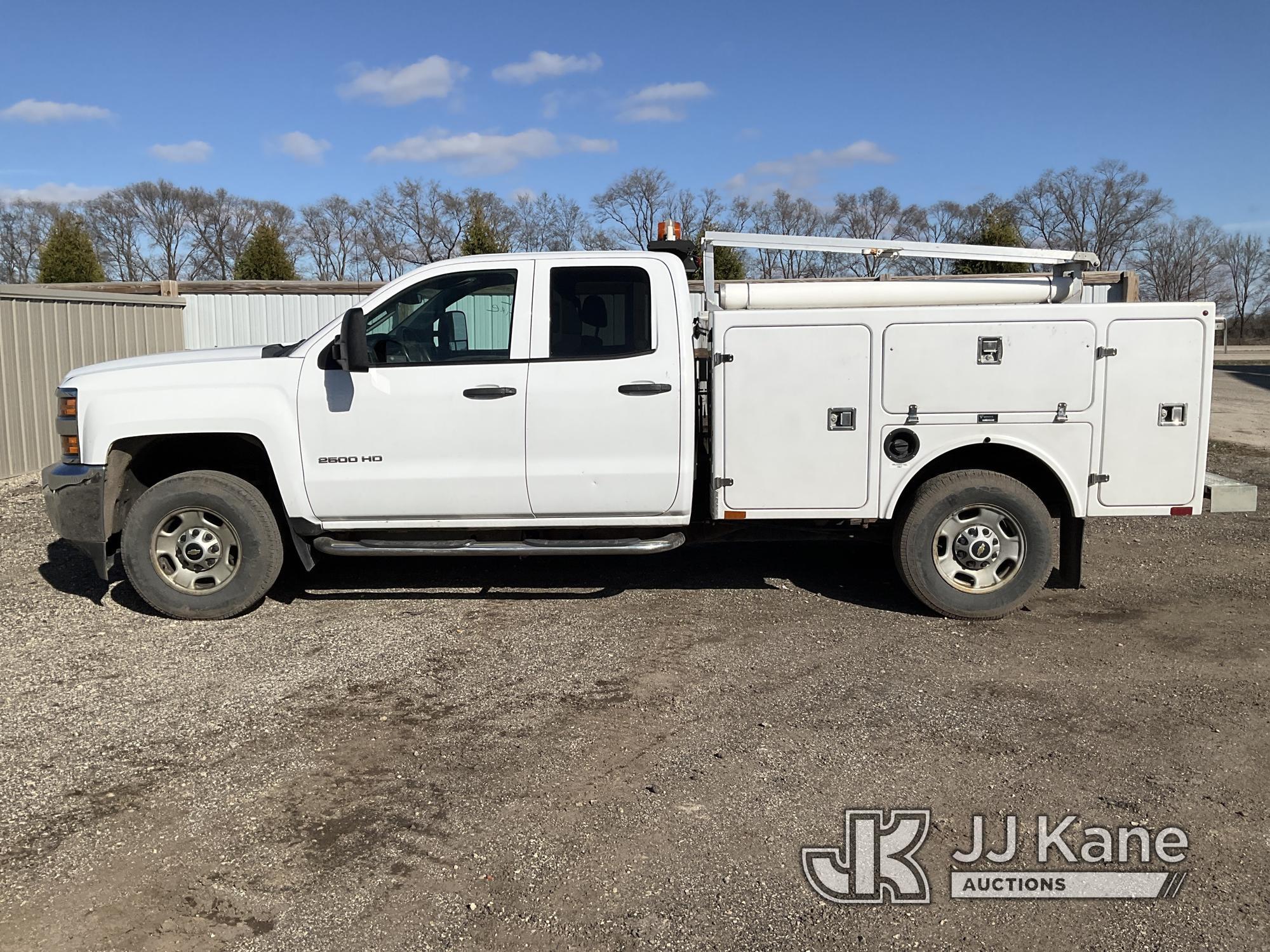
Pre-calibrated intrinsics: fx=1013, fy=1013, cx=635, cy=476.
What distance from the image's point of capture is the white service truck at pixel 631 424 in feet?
18.7

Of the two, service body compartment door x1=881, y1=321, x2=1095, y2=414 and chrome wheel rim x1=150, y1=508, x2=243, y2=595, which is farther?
chrome wheel rim x1=150, y1=508, x2=243, y2=595

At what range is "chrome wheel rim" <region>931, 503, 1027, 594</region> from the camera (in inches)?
235

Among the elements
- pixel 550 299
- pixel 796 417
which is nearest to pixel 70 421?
pixel 550 299

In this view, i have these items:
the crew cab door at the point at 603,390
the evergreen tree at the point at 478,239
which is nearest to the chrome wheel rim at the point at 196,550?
the crew cab door at the point at 603,390

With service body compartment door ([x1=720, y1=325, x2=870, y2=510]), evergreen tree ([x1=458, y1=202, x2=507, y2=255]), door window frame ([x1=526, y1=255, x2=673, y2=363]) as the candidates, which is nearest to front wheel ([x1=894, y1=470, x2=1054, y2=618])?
service body compartment door ([x1=720, y1=325, x2=870, y2=510])

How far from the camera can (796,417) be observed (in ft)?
19.1

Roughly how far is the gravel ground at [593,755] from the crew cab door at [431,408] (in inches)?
30.7

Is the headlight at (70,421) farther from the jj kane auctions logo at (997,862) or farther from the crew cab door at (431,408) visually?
the jj kane auctions logo at (997,862)

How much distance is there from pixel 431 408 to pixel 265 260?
1944 centimetres

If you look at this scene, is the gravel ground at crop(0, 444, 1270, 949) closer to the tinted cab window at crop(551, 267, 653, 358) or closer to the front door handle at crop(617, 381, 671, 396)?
the front door handle at crop(617, 381, 671, 396)

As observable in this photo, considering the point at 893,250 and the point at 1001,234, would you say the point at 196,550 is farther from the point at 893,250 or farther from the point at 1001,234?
the point at 1001,234

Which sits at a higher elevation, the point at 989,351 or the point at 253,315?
the point at 253,315

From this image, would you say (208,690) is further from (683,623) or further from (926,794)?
(926,794)

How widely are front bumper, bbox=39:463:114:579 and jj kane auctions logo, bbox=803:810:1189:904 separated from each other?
15.1ft
